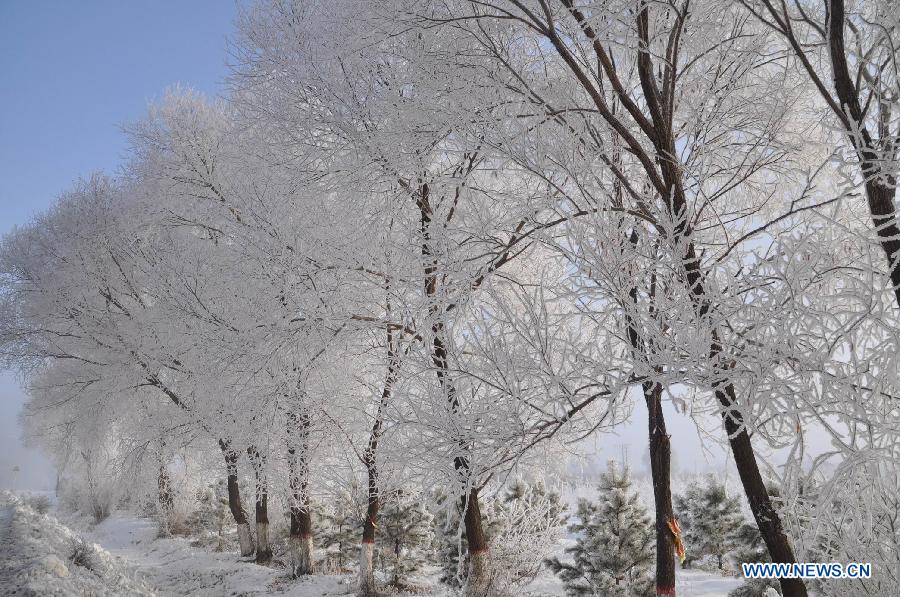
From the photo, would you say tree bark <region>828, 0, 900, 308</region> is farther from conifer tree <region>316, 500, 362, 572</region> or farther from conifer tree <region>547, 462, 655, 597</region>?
conifer tree <region>316, 500, 362, 572</region>

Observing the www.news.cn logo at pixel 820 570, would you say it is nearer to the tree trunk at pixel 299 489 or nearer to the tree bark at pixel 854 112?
the tree bark at pixel 854 112

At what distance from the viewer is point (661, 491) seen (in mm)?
4828

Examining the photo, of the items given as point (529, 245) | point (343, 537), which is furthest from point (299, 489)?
point (529, 245)

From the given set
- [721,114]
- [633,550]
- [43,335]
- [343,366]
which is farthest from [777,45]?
[43,335]

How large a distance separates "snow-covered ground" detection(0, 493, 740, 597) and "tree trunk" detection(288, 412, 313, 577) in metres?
0.37

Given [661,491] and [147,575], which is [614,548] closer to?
[661,491]

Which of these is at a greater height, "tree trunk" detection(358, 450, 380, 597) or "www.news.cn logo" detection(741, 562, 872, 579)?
"www.news.cn logo" detection(741, 562, 872, 579)

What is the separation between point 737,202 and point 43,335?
14.8 metres

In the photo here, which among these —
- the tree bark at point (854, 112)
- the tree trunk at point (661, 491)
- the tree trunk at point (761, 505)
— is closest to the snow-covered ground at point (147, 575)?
the tree trunk at point (661, 491)

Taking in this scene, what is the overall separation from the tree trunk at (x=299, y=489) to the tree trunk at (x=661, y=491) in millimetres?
4279

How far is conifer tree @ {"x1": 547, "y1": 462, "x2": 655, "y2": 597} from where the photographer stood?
25.3 feet

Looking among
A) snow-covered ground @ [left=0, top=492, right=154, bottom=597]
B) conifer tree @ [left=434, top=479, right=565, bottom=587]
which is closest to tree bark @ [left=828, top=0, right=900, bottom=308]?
conifer tree @ [left=434, top=479, right=565, bottom=587]

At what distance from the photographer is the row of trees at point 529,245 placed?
94.0 inches

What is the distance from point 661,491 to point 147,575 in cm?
990
